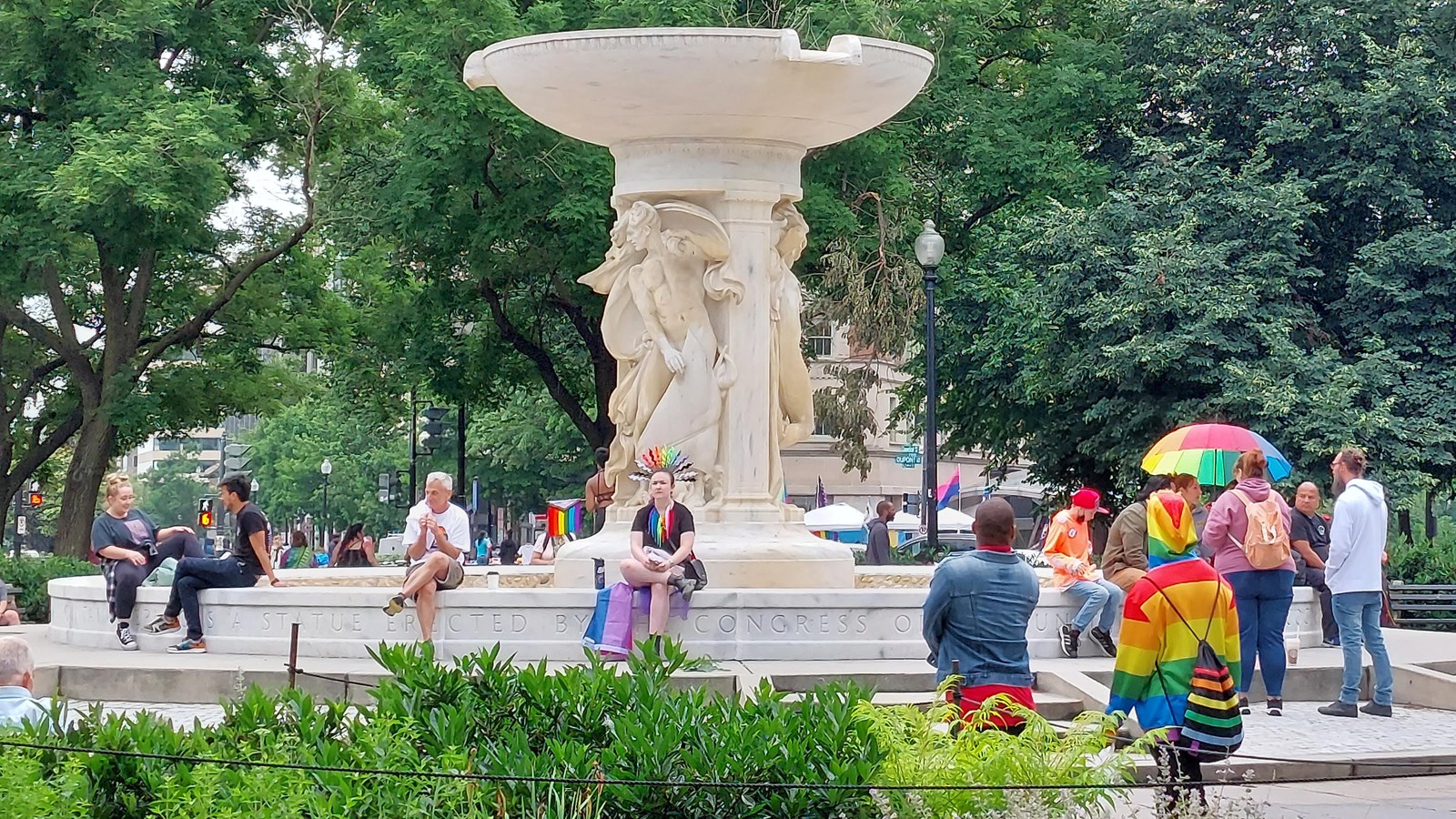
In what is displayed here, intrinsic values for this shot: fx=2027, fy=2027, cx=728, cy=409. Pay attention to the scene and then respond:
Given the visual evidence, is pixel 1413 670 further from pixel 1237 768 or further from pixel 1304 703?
pixel 1237 768

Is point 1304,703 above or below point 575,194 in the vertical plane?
below

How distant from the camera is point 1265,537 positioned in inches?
502

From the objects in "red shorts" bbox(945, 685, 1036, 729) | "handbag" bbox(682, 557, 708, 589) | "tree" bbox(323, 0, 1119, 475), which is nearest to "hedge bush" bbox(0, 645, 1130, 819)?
"red shorts" bbox(945, 685, 1036, 729)

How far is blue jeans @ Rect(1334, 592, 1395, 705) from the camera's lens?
43.9ft

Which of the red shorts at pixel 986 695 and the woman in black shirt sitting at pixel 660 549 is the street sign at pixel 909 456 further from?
the red shorts at pixel 986 695

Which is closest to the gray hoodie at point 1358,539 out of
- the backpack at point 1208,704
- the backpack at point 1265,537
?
the backpack at point 1265,537

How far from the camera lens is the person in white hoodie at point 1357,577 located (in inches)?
520

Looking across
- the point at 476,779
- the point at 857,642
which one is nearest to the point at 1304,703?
the point at 857,642

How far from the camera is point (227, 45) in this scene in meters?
30.7

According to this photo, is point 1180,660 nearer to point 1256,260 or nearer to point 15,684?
point 15,684

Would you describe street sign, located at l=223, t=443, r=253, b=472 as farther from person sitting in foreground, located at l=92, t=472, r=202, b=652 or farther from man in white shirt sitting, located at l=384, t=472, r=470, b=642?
man in white shirt sitting, located at l=384, t=472, r=470, b=642

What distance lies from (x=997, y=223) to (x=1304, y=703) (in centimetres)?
1970

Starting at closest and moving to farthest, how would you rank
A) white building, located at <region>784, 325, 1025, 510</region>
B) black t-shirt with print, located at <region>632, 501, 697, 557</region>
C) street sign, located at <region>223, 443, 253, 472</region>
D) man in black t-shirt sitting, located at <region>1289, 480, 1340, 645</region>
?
black t-shirt with print, located at <region>632, 501, 697, 557</region> → man in black t-shirt sitting, located at <region>1289, 480, 1340, 645</region> → street sign, located at <region>223, 443, 253, 472</region> → white building, located at <region>784, 325, 1025, 510</region>

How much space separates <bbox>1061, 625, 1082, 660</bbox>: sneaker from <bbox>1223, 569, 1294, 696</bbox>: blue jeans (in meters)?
1.67
